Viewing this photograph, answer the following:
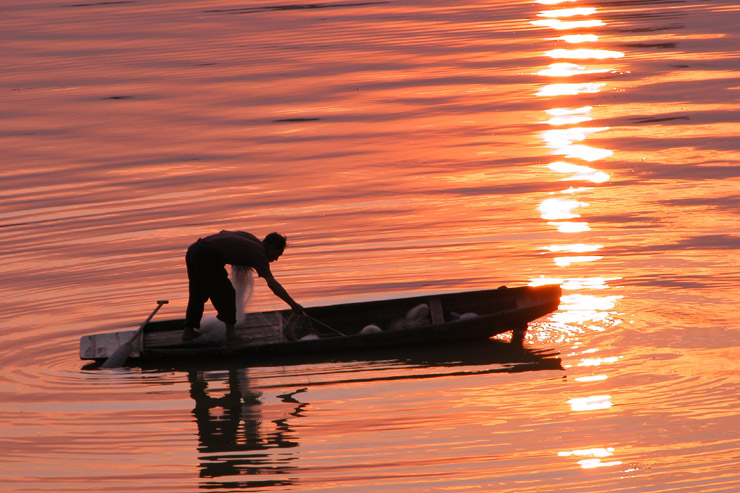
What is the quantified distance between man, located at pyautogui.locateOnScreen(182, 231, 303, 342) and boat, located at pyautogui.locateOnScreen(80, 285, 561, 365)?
0.28 m

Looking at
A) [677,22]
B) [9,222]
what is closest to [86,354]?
[9,222]

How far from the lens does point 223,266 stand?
42.6 ft

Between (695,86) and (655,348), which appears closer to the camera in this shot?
(655,348)

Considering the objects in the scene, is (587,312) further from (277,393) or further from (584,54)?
(584,54)

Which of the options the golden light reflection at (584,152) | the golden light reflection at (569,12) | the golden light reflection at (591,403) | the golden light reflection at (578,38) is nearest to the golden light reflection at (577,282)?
the golden light reflection at (591,403)

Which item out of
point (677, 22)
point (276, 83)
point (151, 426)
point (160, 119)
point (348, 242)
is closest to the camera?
point (151, 426)

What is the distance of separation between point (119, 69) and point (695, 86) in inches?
457

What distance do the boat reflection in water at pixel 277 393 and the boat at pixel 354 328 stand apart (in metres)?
0.14

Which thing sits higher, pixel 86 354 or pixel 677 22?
pixel 677 22

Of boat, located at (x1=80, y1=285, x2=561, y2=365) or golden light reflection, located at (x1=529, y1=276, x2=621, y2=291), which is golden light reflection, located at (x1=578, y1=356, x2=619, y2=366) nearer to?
boat, located at (x1=80, y1=285, x2=561, y2=365)

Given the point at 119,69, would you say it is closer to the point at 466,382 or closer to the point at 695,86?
the point at 695,86

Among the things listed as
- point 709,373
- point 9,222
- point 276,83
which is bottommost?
point 709,373

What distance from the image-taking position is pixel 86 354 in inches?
510

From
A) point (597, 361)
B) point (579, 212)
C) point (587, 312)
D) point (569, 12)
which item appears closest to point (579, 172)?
point (579, 212)
